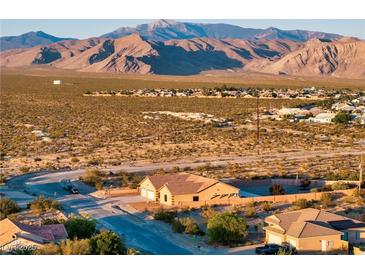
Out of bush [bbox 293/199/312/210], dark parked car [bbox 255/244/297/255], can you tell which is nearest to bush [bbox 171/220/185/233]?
dark parked car [bbox 255/244/297/255]

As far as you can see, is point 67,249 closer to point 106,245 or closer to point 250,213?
point 106,245

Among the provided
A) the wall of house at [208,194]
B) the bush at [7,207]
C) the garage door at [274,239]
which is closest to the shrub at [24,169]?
the bush at [7,207]

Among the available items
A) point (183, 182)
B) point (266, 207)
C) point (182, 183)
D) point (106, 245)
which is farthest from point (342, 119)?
point (106, 245)

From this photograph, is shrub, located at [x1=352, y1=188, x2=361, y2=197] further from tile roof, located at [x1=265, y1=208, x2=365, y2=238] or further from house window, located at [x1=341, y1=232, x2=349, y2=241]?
house window, located at [x1=341, y1=232, x2=349, y2=241]

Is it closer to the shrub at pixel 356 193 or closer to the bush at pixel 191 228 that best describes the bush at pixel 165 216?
the bush at pixel 191 228

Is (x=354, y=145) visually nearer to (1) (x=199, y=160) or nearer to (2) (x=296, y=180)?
(1) (x=199, y=160)

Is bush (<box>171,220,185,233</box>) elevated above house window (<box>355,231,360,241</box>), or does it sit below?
below
